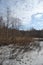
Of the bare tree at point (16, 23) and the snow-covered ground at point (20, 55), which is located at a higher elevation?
the bare tree at point (16, 23)

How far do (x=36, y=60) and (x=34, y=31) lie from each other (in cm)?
33

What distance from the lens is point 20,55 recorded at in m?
2.28

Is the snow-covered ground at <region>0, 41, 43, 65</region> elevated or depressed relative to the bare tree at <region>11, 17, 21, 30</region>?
depressed

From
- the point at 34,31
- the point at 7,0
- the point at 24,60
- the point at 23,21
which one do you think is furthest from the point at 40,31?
the point at 7,0

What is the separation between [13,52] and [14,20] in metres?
0.37

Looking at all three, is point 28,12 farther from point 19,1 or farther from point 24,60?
point 24,60

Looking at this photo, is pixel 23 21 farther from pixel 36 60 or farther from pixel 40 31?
pixel 36 60

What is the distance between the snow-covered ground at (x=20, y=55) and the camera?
7.36ft

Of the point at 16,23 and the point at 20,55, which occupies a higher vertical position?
the point at 16,23

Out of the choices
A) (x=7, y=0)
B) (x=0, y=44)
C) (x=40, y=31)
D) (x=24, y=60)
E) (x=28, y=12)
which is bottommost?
(x=24, y=60)

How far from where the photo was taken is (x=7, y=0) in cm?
234

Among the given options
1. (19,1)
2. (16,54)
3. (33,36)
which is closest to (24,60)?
(16,54)

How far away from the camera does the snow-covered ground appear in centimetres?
224

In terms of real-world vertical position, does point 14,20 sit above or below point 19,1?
below
